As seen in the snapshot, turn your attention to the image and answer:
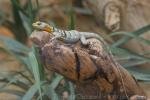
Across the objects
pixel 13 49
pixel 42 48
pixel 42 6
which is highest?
pixel 42 6

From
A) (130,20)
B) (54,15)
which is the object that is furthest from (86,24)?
(130,20)

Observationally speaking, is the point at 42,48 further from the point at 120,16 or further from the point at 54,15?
the point at 54,15

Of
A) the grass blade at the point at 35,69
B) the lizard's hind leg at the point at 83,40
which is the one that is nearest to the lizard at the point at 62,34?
the lizard's hind leg at the point at 83,40

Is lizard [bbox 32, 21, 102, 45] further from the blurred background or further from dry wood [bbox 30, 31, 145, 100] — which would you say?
the blurred background

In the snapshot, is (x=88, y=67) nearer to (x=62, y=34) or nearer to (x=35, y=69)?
(x=62, y=34)

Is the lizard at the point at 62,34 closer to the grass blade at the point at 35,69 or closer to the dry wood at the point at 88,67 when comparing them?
the dry wood at the point at 88,67
